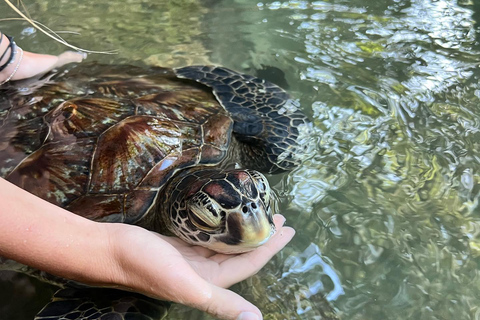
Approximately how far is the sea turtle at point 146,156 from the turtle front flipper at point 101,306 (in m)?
0.03

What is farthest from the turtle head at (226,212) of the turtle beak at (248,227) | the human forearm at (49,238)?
the human forearm at (49,238)

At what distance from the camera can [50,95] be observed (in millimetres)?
1717

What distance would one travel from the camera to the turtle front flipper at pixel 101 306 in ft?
4.14

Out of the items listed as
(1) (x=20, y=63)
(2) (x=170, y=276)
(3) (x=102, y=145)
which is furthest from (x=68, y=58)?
(2) (x=170, y=276)

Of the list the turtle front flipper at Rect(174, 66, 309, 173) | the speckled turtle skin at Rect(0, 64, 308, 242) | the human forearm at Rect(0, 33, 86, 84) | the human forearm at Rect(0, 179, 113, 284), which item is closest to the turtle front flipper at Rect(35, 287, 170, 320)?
the human forearm at Rect(0, 179, 113, 284)

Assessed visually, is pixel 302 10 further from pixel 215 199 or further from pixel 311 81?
pixel 215 199

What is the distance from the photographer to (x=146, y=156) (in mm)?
1497

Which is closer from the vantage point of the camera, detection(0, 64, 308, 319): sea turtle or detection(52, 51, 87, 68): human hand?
detection(0, 64, 308, 319): sea turtle

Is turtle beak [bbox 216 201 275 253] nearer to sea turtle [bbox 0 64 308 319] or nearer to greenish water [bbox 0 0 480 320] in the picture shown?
sea turtle [bbox 0 64 308 319]

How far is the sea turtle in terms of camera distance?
130 centimetres

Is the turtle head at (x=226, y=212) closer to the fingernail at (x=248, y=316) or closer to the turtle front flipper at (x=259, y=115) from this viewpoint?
the fingernail at (x=248, y=316)

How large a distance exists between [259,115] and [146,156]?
0.72 m

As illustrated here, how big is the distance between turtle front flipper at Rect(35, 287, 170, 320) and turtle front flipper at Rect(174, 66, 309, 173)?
84cm

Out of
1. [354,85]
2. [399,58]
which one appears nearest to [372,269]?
[354,85]
